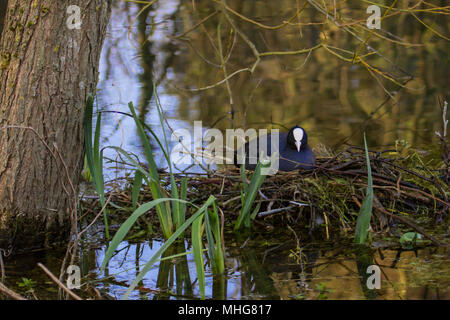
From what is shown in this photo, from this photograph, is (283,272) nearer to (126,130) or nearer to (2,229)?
(2,229)

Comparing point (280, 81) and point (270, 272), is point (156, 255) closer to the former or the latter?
point (270, 272)

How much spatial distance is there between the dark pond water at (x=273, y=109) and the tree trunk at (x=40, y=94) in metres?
0.31

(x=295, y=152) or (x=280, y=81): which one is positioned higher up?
(x=280, y=81)

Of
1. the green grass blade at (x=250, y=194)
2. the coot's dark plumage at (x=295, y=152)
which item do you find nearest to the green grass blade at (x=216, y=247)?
the green grass blade at (x=250, y=194)

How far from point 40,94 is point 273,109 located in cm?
329

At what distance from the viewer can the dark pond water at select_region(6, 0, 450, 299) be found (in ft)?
9.57

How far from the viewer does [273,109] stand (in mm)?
6086

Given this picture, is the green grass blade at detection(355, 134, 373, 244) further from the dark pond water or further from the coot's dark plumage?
the coot's dark plumage

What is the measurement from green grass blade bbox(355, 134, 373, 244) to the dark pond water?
0.09 meters

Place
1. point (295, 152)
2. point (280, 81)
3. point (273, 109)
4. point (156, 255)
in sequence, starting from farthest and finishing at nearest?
point (280, 81) → point (273, 109) → point (295, 152) → point (156, 255)

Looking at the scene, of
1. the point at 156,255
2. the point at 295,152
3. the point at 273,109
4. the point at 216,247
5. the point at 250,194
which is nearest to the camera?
the point at 156,255

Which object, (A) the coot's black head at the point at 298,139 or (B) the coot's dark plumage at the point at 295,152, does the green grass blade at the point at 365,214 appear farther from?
(A) the coot's black head at the point at 298,139

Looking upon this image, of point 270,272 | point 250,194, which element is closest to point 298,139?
point 250,194

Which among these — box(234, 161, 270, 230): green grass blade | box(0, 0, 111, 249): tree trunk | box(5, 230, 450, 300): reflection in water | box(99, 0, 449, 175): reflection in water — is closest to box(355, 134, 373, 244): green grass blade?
box(5, 230, 450, 300): reflection in water
